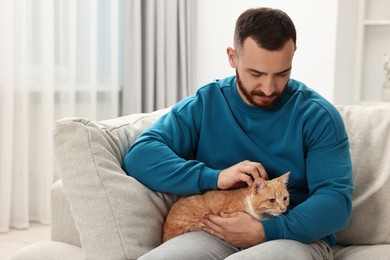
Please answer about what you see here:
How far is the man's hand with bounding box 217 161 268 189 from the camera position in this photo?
1692 mm

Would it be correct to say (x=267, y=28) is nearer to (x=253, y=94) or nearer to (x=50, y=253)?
(x=253, y=94)

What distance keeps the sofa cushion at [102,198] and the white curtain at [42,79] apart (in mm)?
1867

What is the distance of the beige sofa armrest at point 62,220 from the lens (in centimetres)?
181

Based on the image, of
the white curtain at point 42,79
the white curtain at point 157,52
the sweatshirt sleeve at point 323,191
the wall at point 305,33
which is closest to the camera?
the sweatshirt sleeve at point 323,191

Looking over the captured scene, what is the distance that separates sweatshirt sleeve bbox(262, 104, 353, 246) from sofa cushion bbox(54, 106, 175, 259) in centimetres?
33

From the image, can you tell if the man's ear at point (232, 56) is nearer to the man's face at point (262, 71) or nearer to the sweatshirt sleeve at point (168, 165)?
the man's face at point (262, 71)

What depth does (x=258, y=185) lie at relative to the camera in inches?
66.7

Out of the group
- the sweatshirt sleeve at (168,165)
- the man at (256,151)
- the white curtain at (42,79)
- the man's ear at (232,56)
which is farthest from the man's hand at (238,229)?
the white curtain at (42,79)

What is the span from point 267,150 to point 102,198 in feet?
1.60

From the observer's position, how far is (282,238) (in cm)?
161

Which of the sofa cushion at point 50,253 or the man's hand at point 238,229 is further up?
the man's hand at point 238,229

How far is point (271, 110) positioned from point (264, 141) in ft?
0.30

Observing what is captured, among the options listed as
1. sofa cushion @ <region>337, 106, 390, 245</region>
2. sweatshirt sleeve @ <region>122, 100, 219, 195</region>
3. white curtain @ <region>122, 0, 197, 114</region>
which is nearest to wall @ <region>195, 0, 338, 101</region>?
white curtain @ <region>122, 0, 197, 114</region>

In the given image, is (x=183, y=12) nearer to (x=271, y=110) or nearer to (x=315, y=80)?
(x=315, y=80)
